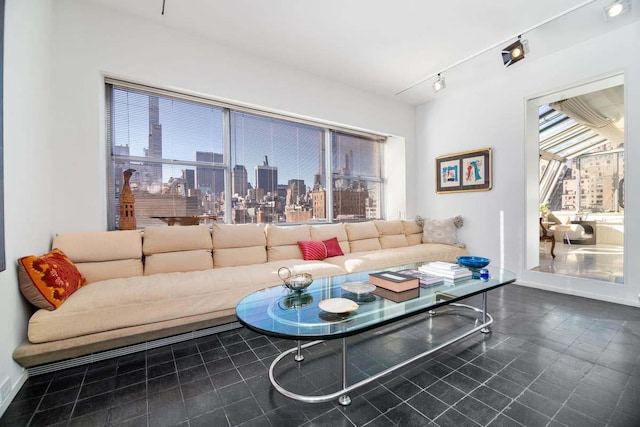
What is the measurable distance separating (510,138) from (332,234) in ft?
9.19

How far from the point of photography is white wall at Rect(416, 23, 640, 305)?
9.14ft

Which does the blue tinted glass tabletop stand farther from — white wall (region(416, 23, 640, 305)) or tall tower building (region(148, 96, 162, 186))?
tall tower building (region(148, 96, 162, 186))

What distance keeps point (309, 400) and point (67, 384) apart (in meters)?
1.48

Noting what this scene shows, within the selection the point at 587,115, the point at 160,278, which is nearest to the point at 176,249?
the point at 160,278

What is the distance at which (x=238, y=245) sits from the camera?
2.95 metres

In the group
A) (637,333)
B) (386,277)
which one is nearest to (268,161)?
(386,277)

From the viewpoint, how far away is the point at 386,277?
1.96 m

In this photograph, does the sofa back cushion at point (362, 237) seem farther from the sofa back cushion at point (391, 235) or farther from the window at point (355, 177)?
the window at point (355, 177)

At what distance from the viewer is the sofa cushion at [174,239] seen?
2.54 m

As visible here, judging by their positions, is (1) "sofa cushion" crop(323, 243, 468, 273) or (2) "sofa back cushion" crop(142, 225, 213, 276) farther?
(1) "sofa cushion" crop(323, 243, 468, 273)

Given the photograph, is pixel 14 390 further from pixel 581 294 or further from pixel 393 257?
pixel 581 294

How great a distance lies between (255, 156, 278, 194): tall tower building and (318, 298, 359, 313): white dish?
233 cm

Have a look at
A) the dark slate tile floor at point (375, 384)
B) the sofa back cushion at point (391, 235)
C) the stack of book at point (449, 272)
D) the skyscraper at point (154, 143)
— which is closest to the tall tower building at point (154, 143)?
the skyscraper at point (154, 143)

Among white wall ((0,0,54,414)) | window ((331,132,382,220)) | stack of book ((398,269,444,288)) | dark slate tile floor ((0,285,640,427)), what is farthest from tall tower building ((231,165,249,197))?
stack of book ((398,269,444,288))
